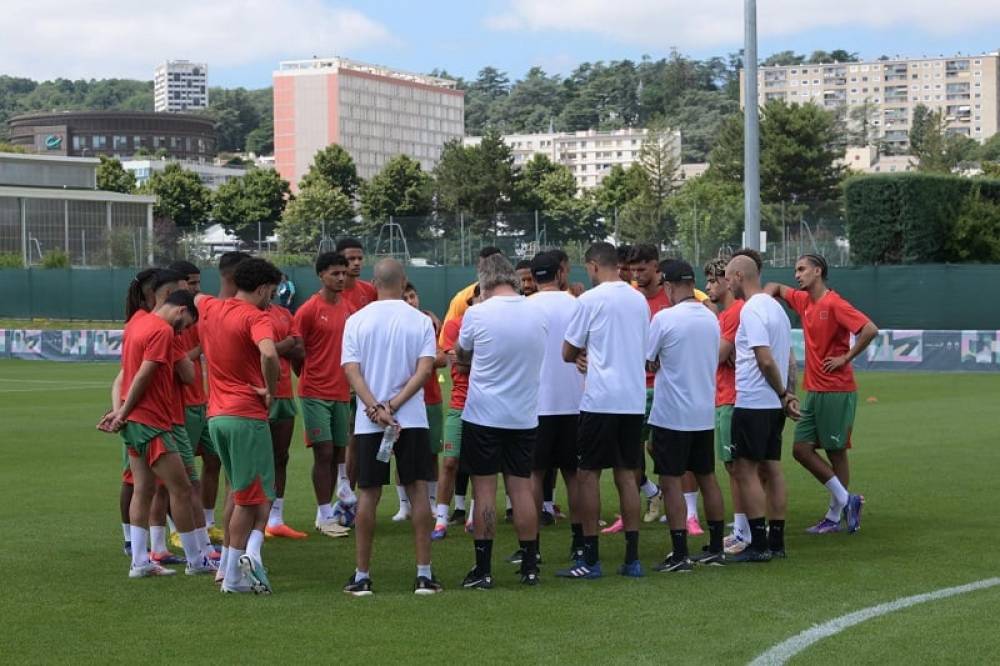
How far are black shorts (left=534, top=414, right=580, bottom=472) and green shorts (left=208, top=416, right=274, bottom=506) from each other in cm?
214

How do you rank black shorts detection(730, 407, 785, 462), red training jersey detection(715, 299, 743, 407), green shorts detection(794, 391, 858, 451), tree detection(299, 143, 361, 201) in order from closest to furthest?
black shorts detection(730, 407, 785, 462) → red training jersey detection(715, 299, 743, 407) → green shorts detection(794, 391, 858, 451) → tree detection(299, 143, 361, 201)

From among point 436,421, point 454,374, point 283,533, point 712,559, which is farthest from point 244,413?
point 712,559

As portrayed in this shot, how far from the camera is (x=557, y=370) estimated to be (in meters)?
10.3

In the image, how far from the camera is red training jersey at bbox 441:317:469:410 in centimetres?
1158

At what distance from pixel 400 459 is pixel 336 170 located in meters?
107

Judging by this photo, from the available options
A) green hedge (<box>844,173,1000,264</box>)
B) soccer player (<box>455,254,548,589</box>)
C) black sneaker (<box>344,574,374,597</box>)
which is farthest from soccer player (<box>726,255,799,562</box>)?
green hedge (<box>844,173,1000,264</box>)

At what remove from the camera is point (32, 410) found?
77.9 feet

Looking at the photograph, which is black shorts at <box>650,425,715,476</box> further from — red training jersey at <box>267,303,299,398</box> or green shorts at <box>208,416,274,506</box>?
red training jersey at <box>267,303,299,398</box>

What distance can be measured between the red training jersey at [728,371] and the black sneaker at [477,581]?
109 inches

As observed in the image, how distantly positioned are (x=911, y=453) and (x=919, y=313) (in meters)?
20.9

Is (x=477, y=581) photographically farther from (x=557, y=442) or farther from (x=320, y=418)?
(x=320, y=418)

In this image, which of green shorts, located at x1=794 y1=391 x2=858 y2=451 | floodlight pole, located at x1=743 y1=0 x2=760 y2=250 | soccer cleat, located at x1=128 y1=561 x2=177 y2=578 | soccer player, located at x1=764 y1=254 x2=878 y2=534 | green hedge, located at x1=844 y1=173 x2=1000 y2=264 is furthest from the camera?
green hedge, located at x1=844 y1=173 x2=1000 y2=264

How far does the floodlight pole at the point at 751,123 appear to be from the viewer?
24250mm

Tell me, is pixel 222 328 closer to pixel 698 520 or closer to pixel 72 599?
pixel 72 599
